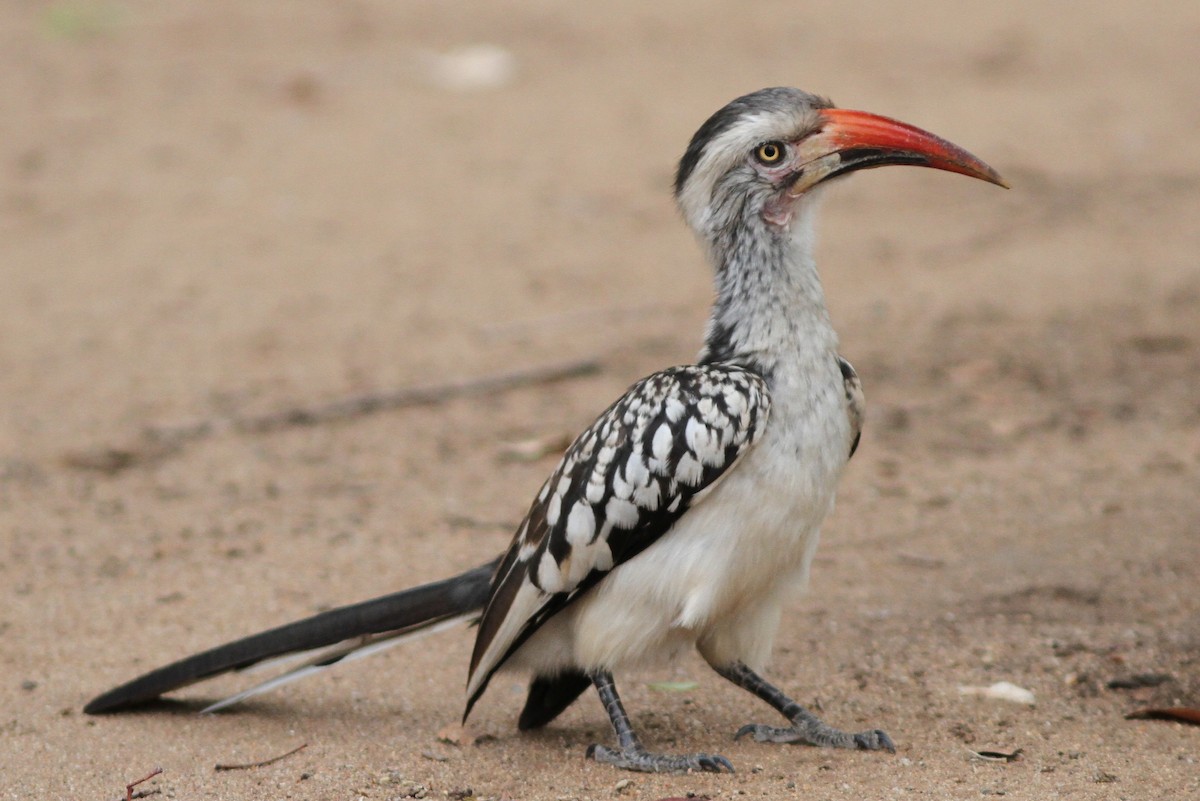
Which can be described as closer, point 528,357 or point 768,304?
point 768,304

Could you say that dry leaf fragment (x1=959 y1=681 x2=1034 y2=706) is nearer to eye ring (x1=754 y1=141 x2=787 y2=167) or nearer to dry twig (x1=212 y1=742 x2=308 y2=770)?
eye ring (x1=754 y1=141 x2=787 y2=167)

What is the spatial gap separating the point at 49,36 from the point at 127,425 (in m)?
7.04

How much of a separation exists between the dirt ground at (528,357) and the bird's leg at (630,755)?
5cm

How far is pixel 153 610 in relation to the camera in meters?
4.87

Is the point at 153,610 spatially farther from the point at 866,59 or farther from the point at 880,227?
the point at 866,59

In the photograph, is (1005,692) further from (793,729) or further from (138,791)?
(138,791)

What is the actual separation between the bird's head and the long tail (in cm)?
120

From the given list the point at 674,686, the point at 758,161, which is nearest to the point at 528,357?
the point at 674,686

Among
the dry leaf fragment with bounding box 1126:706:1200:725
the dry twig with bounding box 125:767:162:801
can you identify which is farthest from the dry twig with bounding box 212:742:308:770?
the dry leaf fragment with bounding box 1126:706:1200:725

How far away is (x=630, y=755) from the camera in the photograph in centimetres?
373

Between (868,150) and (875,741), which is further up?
(868,150)

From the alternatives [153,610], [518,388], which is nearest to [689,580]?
[153,610]

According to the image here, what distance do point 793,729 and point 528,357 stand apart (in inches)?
143

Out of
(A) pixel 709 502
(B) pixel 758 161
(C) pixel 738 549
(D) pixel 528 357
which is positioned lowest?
(C) pixel 738 549
